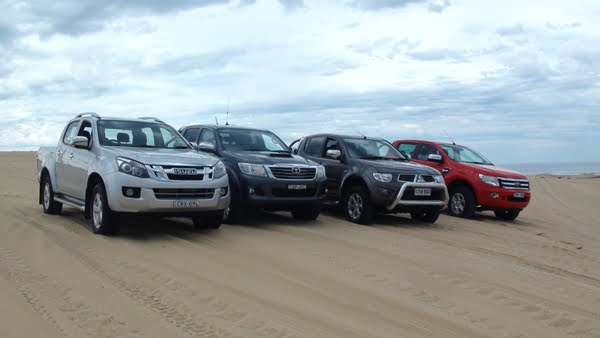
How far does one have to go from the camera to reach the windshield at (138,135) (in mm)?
9031

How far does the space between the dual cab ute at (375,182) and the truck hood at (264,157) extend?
95cm

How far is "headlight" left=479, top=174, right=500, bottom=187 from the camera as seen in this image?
12570 mm

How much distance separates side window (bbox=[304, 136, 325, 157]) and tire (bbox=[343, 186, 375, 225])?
1.58 metres

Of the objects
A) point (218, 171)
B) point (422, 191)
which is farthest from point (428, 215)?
point (218, 171)

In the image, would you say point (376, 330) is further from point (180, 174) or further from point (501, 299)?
point (180, 174)

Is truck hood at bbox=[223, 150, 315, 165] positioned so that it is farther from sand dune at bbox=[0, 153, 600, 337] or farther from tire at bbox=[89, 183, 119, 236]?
tire at bbox=[89, 183, 119, 236]

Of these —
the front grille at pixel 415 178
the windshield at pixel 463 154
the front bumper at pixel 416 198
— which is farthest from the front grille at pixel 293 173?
the windshield at pixel 463 154

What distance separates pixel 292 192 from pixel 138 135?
2743mm

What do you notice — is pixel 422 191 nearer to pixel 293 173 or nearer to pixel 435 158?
pixel 293 173

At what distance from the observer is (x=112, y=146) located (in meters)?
8.77

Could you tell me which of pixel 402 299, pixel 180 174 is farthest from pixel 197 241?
pixel 402 299

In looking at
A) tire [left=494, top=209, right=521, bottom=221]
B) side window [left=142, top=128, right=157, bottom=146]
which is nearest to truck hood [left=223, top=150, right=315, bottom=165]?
side window [left=142, top=128, right=157, bottom=146]

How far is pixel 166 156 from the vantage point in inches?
329

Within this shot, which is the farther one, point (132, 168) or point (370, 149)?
point (370, 149)
